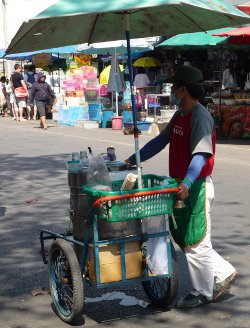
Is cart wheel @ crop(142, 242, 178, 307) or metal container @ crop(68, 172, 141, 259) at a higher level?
metal container @ crop(68, 172, 141, 259)

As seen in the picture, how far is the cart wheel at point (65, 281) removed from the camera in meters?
4.71

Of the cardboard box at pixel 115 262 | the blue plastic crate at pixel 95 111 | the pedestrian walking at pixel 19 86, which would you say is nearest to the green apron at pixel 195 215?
the cardboard box at pixel 115 262

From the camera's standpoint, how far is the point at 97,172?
4910 millimetres

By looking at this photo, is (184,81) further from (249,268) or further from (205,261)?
(249,268)

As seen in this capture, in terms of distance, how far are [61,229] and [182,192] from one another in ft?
10.7

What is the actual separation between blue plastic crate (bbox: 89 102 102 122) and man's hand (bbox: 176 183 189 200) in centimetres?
1666

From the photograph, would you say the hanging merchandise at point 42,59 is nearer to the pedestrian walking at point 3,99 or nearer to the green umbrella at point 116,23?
the pedestrian walking at point 3,99

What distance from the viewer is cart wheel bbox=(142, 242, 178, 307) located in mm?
4969

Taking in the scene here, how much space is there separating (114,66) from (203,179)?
15.0 meters

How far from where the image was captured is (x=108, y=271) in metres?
4.72

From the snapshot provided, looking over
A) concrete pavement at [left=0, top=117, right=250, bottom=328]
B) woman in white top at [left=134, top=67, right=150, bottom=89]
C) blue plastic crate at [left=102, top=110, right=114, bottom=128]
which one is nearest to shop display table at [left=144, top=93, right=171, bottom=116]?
blue plastic crate at [left=102, top=110, right=114, bottom=128]

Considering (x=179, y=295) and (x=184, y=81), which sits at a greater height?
(x=184, y=81)

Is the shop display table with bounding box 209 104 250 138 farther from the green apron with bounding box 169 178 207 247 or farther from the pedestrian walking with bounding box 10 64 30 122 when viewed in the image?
the green apron with bounding box 169 178 207 247

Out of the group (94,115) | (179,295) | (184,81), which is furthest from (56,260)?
(94,115)
